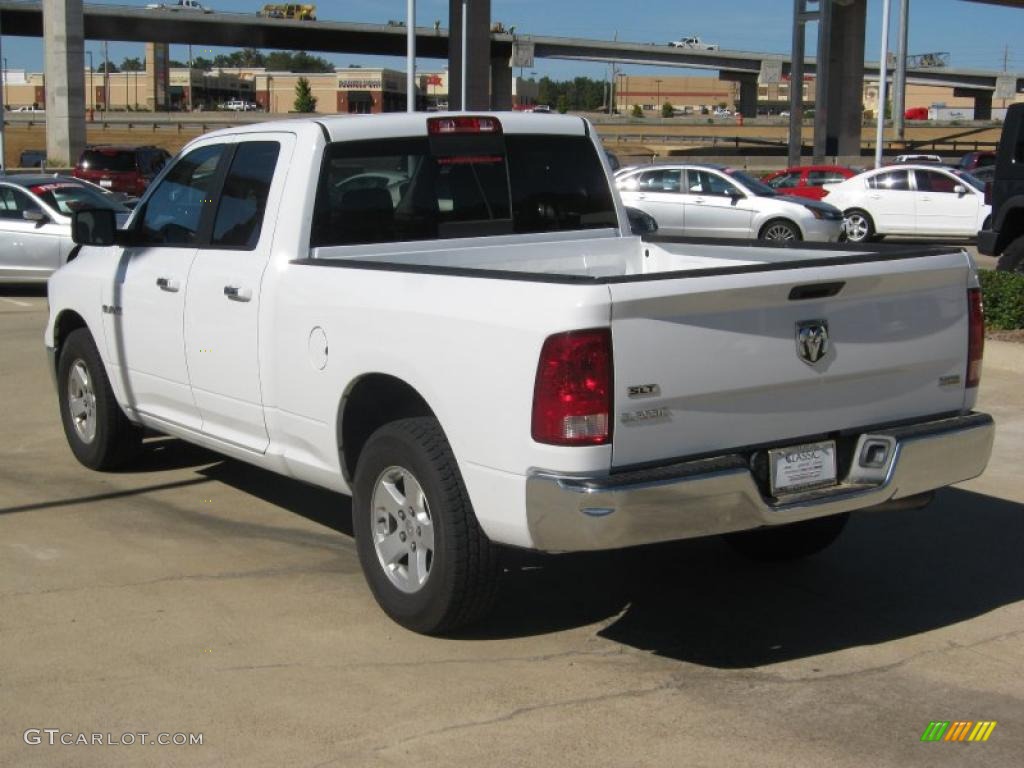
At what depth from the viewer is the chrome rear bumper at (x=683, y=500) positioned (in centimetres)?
470

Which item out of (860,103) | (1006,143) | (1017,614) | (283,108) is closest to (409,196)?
(1017,614)

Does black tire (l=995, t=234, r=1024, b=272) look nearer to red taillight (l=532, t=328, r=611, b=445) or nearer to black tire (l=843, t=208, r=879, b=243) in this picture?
red taillight (l=532, t=328, r=611, b=445)

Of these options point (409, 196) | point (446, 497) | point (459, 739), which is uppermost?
point (409, 196)

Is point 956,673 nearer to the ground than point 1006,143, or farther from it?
nearer to the ground

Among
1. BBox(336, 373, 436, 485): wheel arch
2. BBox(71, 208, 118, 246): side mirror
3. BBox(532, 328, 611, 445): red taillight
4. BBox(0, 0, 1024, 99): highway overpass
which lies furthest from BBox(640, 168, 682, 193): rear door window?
BBox(0, 0, 1024, 99): highway overpass

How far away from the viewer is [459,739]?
4598 millimetres

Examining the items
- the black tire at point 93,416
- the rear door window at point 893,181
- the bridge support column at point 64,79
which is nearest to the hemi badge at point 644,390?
the black tire at point 93,416

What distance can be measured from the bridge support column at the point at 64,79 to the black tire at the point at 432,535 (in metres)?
55.0

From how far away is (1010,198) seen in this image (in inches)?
598

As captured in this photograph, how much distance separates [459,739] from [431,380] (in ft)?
4.45

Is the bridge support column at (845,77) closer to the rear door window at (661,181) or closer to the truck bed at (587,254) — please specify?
the rear door window at (661,181)

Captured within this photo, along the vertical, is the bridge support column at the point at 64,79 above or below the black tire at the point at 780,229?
above

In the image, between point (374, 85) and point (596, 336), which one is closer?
point (596, 336)

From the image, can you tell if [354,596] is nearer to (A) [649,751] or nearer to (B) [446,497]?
(B) [446,497]
